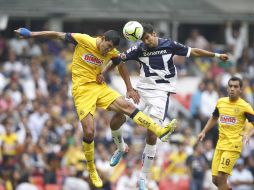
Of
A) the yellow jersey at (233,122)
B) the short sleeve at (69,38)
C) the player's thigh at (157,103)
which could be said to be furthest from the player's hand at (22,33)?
the yellow jersey at (233,122)

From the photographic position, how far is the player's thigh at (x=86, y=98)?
18.8 meters

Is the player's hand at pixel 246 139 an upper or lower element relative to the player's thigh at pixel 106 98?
lower

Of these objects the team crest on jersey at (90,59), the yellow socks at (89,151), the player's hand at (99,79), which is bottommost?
the yellow socks at (89,151)

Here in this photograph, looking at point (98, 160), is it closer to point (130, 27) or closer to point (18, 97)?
point (18, 97)

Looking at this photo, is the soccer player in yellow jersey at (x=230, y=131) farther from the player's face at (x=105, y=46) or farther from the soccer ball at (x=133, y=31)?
the player's face at (x=105, y=46)

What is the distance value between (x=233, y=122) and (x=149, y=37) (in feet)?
8.17

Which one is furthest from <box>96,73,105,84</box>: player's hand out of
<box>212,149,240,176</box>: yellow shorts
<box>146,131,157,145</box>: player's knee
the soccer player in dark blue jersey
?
<box>212,149,240,176</box>: yellow shorts

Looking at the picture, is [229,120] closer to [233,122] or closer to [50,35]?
[233,122]

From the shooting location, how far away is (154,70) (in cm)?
1906

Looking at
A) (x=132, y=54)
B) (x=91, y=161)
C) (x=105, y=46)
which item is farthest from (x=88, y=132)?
(x=132, y=54)

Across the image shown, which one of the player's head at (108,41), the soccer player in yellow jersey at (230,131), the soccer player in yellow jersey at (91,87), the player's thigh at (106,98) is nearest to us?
the player's head at (108,41)

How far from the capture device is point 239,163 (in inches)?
1062

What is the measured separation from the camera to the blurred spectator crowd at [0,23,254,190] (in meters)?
24.6

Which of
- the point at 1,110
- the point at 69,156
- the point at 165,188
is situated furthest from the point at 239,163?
the point at 1,110
